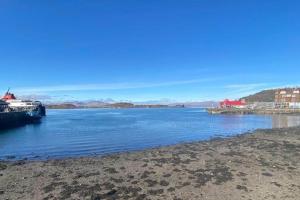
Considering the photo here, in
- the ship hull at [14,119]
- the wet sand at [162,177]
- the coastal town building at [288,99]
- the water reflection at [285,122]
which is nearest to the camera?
the wet sand at [162,177]

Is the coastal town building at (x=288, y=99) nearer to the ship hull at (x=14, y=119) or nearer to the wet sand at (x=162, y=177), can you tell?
the ship hull at (x=14, y=119)

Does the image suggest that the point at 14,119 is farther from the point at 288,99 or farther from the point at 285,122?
the point at 288,99

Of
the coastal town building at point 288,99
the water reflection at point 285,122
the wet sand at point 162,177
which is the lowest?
the wet sand at point 162,177

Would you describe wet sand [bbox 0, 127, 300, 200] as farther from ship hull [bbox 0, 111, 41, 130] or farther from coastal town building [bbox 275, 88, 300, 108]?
coastal town building [bbox 275, 88, 300, 108]

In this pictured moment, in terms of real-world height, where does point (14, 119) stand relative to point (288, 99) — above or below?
below

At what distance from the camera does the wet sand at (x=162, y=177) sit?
1409 cm

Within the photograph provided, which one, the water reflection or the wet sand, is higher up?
the water reflection

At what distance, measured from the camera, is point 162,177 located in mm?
17047

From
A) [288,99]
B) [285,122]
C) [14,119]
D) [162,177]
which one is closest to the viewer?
[162,177]

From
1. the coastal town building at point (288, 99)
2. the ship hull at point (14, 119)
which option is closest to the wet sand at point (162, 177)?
the ship hull at point (14, 119)

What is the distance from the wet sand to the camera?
1409 centimetres

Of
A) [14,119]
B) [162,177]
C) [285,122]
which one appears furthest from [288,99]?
[162,177]

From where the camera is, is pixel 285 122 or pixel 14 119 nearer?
pixel 285 122

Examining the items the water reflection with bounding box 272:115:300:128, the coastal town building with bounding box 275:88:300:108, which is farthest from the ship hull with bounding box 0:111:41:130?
the coastal town building with bounding box 275:88:300:108
